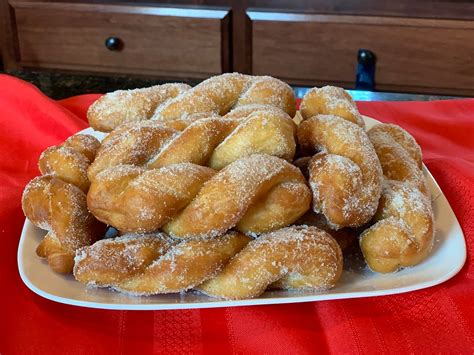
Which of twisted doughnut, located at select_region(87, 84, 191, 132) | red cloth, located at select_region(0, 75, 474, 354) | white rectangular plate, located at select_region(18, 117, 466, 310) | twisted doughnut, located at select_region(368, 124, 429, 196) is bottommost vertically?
red cloth, located at select_region(0, 75, 474, 354)

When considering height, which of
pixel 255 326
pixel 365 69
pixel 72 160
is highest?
pixel 72 160

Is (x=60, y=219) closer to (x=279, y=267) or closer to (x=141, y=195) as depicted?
(x=141, y=195)

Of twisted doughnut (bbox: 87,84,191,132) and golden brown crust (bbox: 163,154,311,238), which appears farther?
twisted doughnut (bbox: 87,84,191,132)

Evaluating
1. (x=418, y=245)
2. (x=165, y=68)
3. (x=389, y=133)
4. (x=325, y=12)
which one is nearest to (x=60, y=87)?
(x=165, y=68)

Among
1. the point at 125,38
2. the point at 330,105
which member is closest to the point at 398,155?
the point at 330,105

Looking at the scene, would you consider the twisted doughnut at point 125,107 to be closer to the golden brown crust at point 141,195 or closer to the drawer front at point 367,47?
the golden brown crust at point 141,195

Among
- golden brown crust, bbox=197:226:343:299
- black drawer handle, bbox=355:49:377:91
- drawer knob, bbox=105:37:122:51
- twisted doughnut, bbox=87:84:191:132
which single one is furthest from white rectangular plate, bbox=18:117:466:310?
drawer knob, bbox=105:37:122:51

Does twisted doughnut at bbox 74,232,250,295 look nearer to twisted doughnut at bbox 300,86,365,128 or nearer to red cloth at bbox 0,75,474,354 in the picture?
red cloth at bbox 0,75,474,354

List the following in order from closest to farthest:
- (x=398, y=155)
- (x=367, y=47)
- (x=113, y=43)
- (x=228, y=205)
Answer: (x=228, y=205)
(x=398, y=155)
(x=367, y=47)
(x=113, y=43)
